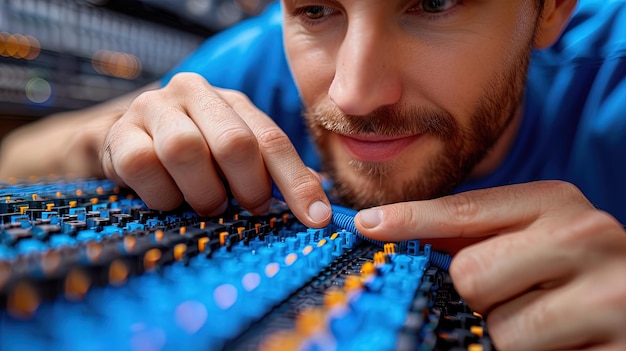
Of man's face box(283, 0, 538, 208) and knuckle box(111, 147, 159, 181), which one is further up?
man's face box(283, 0, 538, 208)

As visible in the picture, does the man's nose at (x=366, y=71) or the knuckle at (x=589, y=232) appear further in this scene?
the man's nose at (x=366, y=71)

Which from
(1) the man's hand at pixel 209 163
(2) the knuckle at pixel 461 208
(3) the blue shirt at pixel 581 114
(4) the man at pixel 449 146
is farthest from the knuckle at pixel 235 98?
(3) the blue shirt at pixel 581 114

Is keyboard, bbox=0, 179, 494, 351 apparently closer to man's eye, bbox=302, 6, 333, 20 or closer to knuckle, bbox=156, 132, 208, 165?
knuckle, bbox=156, 132, 208, 165

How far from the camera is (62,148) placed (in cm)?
122

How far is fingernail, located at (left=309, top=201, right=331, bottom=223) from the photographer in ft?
2.07

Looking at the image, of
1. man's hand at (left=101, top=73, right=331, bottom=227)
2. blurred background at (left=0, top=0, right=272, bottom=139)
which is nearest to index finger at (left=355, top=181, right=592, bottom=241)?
man's hand at (left=101, top=73, right=331, bottom=227)

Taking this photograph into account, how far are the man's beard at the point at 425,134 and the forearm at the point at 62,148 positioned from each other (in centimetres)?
50

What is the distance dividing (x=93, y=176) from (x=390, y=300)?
0.86 meters

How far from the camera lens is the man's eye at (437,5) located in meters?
0.75

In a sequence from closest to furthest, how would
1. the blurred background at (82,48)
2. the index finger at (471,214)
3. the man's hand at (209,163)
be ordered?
the index finger at (471,214), the man's hand at (209,163), the blurred background at (82,48)

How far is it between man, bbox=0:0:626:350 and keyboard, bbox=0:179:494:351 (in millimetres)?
57

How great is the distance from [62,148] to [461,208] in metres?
1.09

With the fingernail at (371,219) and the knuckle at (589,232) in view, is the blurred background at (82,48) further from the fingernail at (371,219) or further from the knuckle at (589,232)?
the knuckle at (589,232)

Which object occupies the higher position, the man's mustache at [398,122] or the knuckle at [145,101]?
the knuckle at [145,101]
